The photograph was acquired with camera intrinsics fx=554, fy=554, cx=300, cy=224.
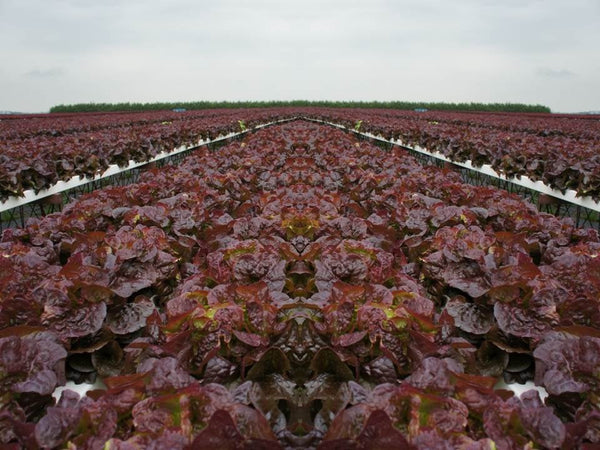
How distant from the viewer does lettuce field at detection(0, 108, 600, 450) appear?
1739 mm

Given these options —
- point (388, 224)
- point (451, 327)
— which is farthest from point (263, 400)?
point (388, 224)

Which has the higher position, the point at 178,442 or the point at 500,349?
the point at 178,442

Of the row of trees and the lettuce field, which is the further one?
the row of trees

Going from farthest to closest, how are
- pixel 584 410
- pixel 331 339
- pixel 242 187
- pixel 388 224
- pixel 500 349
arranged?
pixel 242 187 < pixel 388 224 < pixel 500 349 < pixel 331 339 < pixel 584 410

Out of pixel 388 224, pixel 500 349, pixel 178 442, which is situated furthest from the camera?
pixel 388 224

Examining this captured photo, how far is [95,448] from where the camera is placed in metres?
1.65

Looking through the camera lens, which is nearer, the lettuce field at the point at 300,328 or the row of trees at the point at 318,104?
the lettuce field at the point at 300,328

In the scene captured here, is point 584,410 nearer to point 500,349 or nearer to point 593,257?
point 500,349

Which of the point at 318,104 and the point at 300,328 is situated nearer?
the point at 300,328

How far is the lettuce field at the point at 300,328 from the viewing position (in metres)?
1.74

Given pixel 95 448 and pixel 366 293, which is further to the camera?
pixel 366 293

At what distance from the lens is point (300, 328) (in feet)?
8.21

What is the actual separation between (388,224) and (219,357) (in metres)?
2.50

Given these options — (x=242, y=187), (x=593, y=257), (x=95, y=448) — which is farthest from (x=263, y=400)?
(x=242, y=187)
